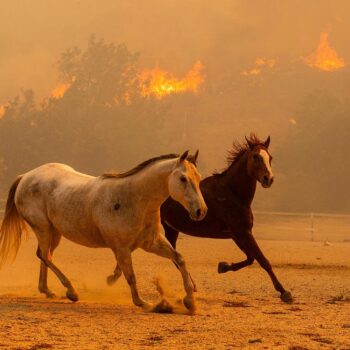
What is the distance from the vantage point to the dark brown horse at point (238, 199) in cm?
980

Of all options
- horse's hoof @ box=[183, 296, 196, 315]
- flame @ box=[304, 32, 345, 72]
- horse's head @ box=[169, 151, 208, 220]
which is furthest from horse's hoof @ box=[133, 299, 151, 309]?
flame @ box=[304, 32, 345, 72]

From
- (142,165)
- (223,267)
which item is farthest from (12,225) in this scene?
(223,267)

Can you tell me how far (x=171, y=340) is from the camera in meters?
6.50

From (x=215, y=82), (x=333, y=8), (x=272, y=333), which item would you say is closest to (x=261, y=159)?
(x=272, y=333)

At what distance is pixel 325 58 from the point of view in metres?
138

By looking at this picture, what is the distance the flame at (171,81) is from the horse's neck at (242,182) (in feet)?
279

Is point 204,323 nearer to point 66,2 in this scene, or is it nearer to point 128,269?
point 128,269

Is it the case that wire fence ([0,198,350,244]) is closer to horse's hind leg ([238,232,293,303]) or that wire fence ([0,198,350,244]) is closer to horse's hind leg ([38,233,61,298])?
horse's hind leg ([238,232,293,303])

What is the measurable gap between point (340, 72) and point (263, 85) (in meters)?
13.6

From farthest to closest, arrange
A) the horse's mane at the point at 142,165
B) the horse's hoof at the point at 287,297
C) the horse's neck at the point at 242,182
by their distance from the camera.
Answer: the horse's neck at the point at 242,182
the horse's hoof at the point at 287,297
the horse's mane at the point at 142,165

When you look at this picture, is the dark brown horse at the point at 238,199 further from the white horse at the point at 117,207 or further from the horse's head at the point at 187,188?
the horse's head at the point at 187,188

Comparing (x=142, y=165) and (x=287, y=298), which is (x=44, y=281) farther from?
(x=287, y=298)

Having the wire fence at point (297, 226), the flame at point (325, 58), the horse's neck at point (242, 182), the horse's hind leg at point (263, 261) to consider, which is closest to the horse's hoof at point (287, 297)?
the horse's hind leg at point (263, 261)

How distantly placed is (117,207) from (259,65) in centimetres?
14015
